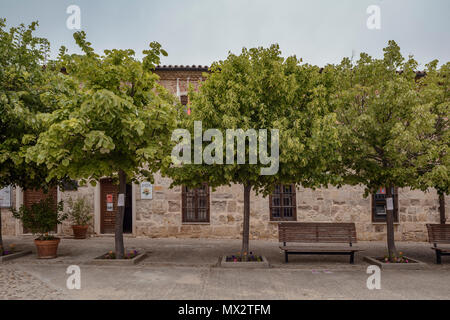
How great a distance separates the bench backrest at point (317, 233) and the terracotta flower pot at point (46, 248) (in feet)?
19.6

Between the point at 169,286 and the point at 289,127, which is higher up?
the point at 289,127

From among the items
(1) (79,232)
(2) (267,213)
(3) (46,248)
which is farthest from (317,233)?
(1) (79,232)

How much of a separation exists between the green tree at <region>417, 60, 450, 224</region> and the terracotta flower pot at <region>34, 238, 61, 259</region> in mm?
9089

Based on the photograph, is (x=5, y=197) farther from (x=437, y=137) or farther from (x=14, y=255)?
(x=437, y=137)

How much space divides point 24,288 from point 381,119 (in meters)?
8.20

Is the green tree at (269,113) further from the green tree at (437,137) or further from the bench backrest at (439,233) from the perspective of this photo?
the bench backrest at (439,233)

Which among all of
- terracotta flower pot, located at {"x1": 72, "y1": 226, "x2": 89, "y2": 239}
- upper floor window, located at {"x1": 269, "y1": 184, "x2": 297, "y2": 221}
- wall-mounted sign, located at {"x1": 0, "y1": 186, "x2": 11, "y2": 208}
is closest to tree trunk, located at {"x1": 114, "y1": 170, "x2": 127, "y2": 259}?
terracotta flower pot, located at {"x1": 72, "y1": 226, "x2": 89, "y2": 239}

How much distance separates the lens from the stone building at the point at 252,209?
12.1 meters

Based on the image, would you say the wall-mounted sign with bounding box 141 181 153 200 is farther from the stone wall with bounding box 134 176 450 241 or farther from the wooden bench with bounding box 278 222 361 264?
the wooden bench with bounding box 278 222 361 264

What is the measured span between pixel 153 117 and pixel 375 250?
785cm

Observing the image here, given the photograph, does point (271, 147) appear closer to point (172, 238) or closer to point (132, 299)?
point (132, 299)

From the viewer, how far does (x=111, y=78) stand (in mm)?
7250

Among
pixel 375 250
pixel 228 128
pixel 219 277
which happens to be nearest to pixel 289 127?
pixel 228 128

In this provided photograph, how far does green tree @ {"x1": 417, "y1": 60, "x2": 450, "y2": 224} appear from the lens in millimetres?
6887
